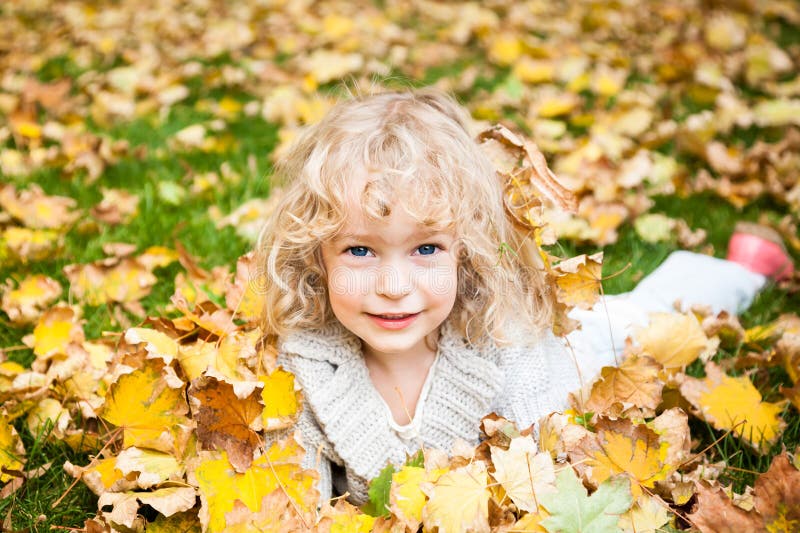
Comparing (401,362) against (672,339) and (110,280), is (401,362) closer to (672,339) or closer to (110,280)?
(672,339)

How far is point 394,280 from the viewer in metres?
1.42

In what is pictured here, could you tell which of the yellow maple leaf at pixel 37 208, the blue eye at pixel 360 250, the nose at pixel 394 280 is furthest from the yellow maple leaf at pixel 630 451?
the yellow maple leaf at pixel 37 208

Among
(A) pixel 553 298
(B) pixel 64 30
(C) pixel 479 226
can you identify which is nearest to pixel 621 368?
(A) pixel 553 298

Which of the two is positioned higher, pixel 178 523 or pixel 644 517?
pixel 644 517

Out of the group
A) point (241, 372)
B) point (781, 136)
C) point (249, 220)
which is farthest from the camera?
point (781, 136)

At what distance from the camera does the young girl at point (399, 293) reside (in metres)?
1.45

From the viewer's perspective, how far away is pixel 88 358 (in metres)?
1.73

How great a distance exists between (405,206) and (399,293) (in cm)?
17

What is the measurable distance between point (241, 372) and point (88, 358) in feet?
1.39

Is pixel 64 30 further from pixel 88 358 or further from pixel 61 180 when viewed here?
pixel 88 358

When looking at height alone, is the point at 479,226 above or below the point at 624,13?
above

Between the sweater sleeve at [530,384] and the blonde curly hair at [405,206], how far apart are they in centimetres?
5

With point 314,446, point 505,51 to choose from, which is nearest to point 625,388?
point 314,446

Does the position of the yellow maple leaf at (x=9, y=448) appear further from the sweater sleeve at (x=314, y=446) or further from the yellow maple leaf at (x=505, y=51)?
the yellow maple leaf at (x=505, y=51)
